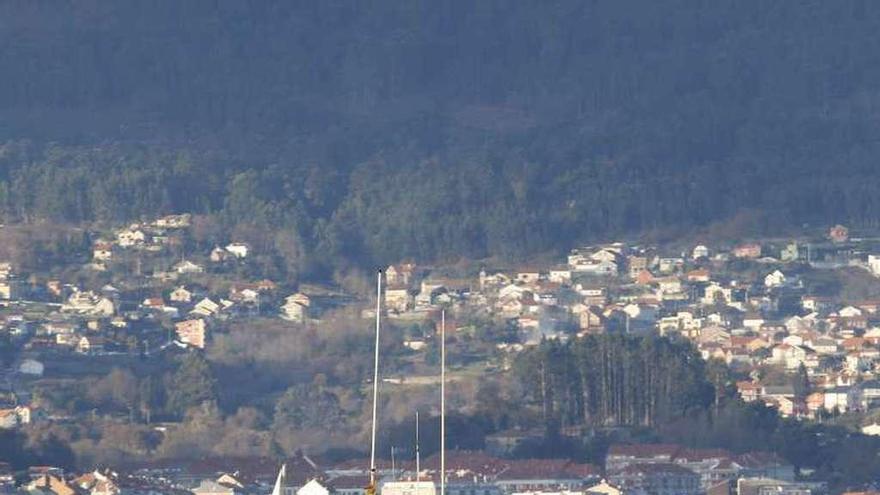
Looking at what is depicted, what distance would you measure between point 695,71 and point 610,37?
3.92 meters

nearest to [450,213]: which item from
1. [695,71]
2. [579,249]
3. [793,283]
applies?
[579,249]

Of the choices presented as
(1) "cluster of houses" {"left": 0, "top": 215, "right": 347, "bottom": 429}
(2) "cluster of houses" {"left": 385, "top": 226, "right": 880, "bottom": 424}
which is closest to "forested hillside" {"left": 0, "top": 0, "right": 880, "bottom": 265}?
(1) "cluster of houses" {"left": 0, "top": 215, "right": 347, "bottom": 429}

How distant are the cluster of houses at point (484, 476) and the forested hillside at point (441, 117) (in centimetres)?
3449

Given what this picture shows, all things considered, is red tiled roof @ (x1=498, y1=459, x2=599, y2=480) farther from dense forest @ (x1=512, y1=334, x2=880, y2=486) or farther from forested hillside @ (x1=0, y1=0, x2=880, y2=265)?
forested hillside @ (x1=0, y1=0, x2=880, y2=265)

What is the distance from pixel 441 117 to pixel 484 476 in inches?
2224

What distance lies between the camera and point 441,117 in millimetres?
119125

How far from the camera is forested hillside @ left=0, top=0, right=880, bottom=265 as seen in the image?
344ft

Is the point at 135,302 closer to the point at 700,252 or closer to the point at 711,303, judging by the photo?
the point at 711,303

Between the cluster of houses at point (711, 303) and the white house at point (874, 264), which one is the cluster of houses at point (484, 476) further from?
the white house at point (874, 264)

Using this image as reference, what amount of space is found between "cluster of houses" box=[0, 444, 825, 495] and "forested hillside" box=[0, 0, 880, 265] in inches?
1358

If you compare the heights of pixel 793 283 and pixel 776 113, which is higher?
pixel 776 113

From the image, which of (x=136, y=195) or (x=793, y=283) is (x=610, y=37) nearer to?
(x=136, y=195)

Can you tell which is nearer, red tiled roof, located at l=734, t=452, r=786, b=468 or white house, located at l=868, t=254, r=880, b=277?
red tiled roof, located at l=734, t=452, r=786, b=468

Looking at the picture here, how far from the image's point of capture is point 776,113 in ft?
384
